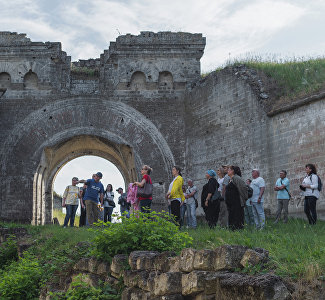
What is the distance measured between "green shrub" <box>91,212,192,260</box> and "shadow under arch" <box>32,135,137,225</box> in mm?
10730

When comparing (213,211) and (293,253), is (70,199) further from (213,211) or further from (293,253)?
(293,253)

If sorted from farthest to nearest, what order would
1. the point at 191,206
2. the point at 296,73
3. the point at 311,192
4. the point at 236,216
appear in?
the point at 296,73, the point at 191,206, the point at 311,192, the point at 236,216

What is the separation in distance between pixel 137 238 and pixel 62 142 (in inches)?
465

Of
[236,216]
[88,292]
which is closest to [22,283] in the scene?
[88,292]

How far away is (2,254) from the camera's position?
38.3 ft

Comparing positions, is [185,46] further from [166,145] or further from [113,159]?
[113,159]

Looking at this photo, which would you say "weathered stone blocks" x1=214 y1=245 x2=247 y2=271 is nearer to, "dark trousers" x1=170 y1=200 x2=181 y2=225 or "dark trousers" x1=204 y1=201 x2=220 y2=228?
"dark trousers" x1=170 y1=200 x2=181 y2=225

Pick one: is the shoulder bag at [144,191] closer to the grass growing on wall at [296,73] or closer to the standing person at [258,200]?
the standing person at [258,200]

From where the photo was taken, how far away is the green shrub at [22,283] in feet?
28.0

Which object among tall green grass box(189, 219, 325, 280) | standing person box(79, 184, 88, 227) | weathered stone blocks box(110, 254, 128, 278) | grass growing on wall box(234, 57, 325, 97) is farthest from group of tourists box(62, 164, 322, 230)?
grass growing on wall box(234, 57, 325, 97)

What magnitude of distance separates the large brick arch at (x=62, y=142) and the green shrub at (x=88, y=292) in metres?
10.4

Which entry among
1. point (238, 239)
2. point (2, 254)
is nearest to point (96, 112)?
point (2, 254)

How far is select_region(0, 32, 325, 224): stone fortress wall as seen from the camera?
17172 mm

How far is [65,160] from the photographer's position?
2095cm
